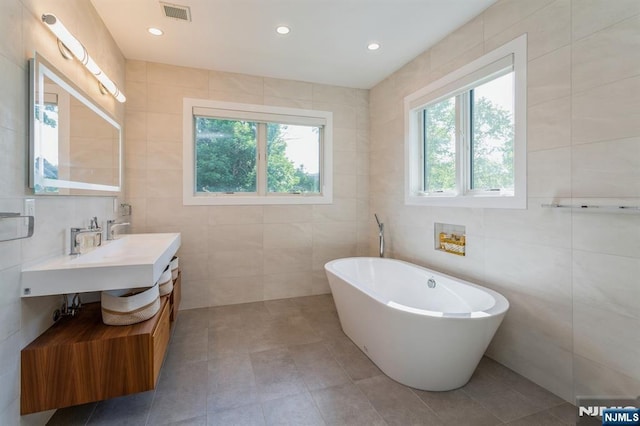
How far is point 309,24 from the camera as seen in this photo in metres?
2.45

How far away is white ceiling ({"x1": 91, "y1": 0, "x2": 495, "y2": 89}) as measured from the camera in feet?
7.29

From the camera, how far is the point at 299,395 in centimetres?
183

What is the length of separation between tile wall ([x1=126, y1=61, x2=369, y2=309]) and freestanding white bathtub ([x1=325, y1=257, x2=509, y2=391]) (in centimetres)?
112

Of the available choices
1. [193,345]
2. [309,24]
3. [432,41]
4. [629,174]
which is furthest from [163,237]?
[629,174]

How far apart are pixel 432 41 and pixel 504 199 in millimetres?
1620

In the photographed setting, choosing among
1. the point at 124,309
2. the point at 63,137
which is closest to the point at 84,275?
the point at 124,309

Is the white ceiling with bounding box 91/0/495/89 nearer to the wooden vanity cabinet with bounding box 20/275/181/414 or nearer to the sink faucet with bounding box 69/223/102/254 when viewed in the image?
the sink faucet with bounding box 69/223/102/254

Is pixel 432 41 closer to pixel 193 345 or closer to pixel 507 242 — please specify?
pixel 507 242

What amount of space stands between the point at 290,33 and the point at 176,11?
35.5 inches

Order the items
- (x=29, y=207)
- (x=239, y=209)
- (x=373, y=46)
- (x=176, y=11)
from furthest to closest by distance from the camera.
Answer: (x=239, y=209) → (x=373, y=46) → (x=176, y=11) → (x=29, y=207)

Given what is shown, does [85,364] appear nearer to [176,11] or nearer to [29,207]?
[29,207]

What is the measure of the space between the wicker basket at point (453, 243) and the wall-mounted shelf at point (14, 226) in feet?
9.18

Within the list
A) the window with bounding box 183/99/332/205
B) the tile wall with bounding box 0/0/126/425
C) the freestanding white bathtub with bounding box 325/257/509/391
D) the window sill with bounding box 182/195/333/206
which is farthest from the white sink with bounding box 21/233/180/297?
the window with bounding box 183/99/332/205

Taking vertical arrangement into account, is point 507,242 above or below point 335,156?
below
